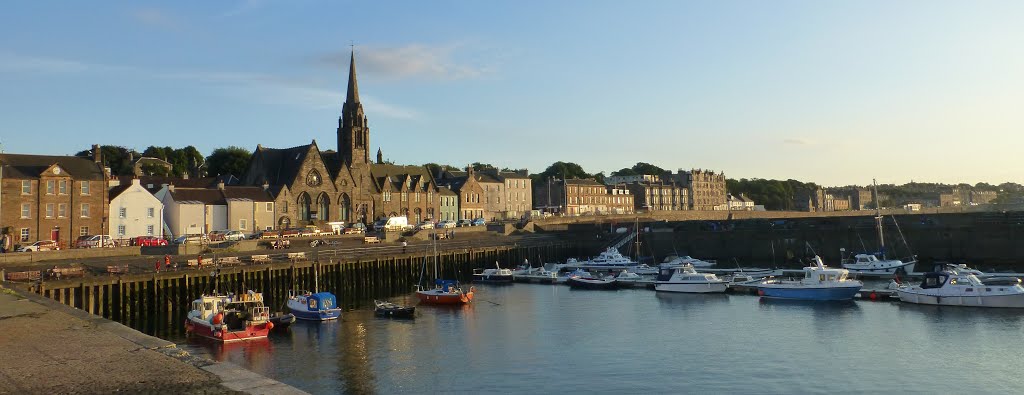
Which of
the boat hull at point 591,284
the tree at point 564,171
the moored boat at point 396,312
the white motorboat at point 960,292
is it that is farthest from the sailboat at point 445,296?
the tree at point 564,171

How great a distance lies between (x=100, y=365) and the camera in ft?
54.4

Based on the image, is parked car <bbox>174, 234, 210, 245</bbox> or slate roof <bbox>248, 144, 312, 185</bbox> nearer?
parked car <bbox>174, 234, 210, 245</bbox>

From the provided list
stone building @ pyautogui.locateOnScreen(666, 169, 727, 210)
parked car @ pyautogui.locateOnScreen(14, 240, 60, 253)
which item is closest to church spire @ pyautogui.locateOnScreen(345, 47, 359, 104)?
parked car @ pyautogui.locateOnScreen(14, 240, 60, 253)

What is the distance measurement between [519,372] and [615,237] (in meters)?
58.2

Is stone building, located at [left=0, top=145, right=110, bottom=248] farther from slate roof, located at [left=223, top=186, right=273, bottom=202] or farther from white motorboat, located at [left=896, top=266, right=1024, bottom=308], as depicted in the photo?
white motorboat, located at [left=896, top=266, right=1024, bottom=308]

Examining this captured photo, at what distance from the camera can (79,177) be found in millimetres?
53094

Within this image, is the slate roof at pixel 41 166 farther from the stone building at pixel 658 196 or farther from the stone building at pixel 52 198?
the stone building at pixel 658 196

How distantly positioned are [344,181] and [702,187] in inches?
4112

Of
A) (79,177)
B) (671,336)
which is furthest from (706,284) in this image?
(79,177)

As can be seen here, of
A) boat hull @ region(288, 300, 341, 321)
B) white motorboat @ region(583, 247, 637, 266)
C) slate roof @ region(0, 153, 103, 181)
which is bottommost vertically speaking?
boat hull @ region(288, 300, 341, 321)

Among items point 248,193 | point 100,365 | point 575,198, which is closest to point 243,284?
point 100,365

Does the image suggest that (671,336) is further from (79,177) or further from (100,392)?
(79,177)

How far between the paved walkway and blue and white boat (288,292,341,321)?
43.3 ft

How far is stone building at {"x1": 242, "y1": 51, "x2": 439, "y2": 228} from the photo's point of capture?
7488cm
